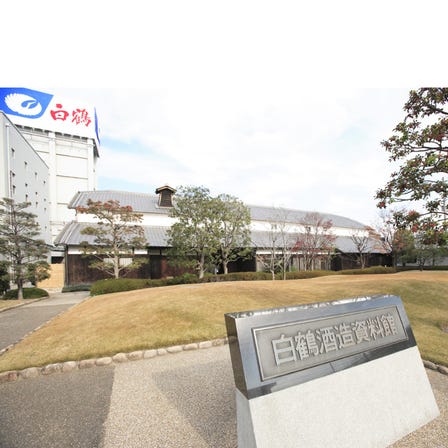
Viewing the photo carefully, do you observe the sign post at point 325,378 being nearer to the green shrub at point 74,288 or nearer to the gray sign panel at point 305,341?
the gray sign panel at point 305,341

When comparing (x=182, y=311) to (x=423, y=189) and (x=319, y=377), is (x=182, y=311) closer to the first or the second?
(x=319, y=377)

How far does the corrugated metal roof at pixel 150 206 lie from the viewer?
23.3 meters

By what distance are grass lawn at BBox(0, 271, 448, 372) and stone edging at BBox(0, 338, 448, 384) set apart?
17 cm

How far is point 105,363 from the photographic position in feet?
16.4

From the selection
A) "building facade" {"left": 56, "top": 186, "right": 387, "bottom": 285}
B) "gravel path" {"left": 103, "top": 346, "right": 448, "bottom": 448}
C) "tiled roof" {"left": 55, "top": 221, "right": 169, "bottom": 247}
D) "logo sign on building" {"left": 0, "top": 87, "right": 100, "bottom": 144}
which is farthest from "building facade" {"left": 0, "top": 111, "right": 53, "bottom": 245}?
"gravel path" {"left": 103, "top": 346, "right": 448, "bottom": 448}

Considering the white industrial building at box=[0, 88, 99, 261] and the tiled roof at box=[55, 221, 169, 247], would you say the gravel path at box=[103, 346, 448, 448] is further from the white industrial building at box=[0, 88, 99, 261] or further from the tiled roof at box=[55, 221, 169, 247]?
the white industrial building at box=[0, 88, 99, 261]

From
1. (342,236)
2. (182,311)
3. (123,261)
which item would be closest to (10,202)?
(123,261)

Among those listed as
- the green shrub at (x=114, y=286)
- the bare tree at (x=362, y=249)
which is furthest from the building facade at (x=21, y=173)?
the bare tree at (x=362, y=249)

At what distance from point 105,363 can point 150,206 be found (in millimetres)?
20448

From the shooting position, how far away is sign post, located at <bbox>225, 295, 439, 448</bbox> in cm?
225

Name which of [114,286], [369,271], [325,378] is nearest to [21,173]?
[114,286]

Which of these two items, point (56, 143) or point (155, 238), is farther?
point (56, 143)

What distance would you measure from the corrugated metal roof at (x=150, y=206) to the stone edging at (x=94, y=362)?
17.1 meters

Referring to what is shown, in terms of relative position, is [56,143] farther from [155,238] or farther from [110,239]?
[110,239]
